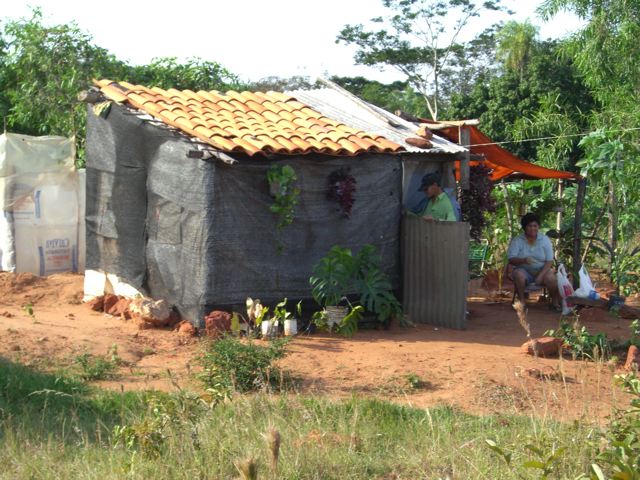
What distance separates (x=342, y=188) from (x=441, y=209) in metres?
1.26

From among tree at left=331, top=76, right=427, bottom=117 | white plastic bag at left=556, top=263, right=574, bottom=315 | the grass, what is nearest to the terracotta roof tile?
white plastic bag at left=556, top=263, right=574, bottom=315

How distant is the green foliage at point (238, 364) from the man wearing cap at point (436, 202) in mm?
3554

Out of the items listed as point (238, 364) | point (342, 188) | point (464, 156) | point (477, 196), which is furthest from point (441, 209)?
point (238, 364)

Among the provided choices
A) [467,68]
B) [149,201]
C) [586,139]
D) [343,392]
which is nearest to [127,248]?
[149,201]

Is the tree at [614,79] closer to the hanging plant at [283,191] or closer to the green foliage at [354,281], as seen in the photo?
the green foliage at [354,281]

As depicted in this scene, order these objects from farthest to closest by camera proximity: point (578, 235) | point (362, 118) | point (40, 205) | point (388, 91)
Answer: point (388, 91) < point (40, 205) < point (578, 235) < point (362, 118)

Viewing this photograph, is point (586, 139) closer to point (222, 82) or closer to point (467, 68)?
point (222, 82)

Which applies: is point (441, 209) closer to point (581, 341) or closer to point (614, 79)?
point (581, 341)

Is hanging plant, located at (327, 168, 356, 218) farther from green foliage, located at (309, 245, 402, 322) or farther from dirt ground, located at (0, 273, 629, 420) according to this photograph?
dirt ground, located at (0, 273, 629, 420)

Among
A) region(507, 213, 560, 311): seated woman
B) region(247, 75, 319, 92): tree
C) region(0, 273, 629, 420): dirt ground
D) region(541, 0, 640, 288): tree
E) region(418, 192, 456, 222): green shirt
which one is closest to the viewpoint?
region(0, 273, 629, 420): dirt ground

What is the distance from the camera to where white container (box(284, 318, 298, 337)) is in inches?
360

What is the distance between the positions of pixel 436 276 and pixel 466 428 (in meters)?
4.35

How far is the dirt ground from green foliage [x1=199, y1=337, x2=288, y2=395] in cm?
21

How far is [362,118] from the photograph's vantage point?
443 inches
